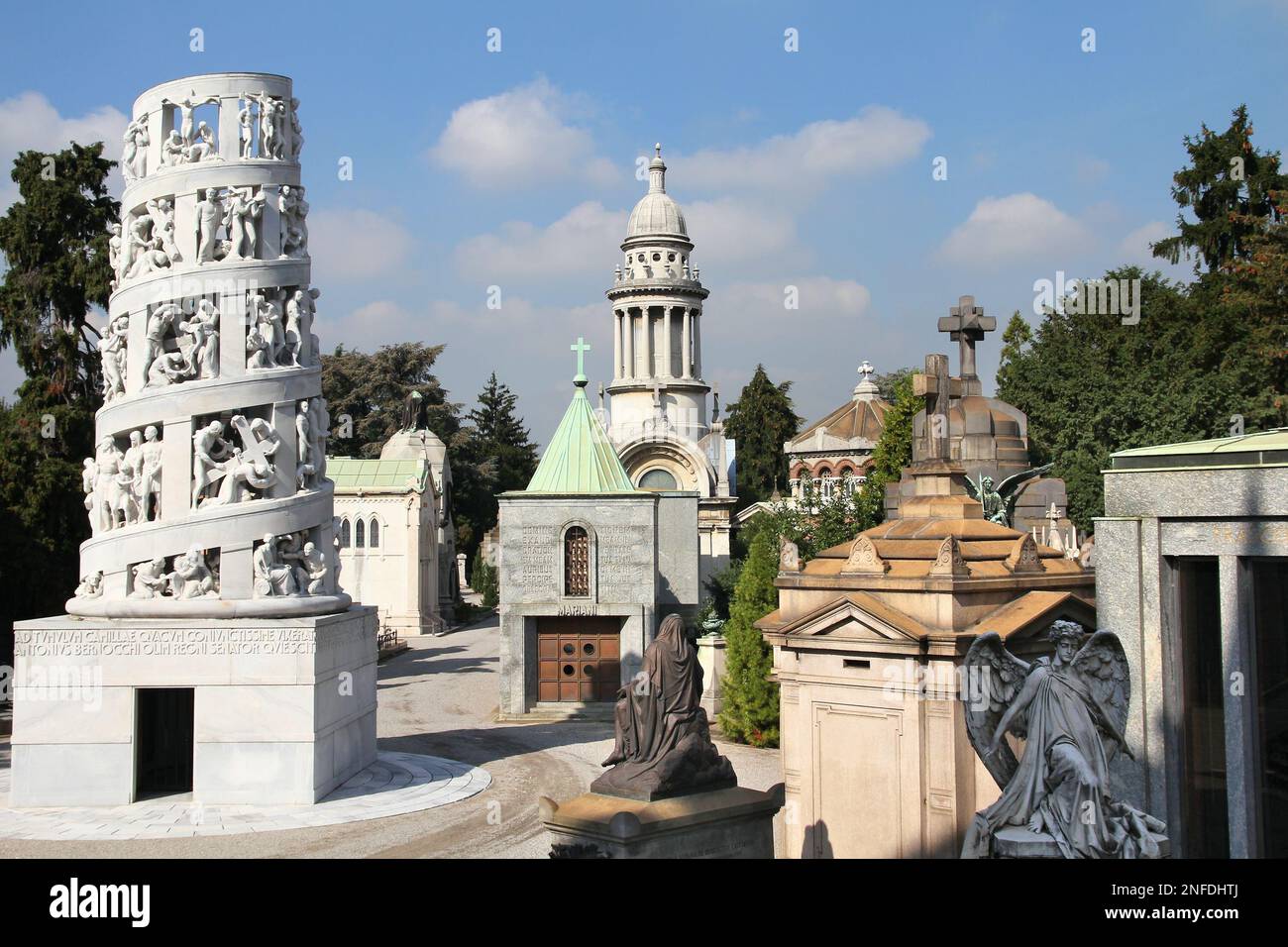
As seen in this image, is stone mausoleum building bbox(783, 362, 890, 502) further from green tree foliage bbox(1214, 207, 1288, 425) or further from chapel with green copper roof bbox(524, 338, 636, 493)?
chapel with green copper roof bbox(524, 338, 636, 493)

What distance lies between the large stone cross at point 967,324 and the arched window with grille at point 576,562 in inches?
458

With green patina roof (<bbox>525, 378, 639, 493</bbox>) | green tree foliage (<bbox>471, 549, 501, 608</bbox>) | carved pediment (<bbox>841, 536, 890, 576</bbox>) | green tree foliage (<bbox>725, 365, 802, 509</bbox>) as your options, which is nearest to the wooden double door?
green patina roof (<bbox>525, 378, 639, 493</bbox>)

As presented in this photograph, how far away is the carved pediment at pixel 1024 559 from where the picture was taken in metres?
11.9

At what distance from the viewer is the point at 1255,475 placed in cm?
908

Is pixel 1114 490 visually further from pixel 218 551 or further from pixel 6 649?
pixel 6 649

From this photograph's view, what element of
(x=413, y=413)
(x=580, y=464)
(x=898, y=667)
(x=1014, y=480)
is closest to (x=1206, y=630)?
(x=898, y=667)

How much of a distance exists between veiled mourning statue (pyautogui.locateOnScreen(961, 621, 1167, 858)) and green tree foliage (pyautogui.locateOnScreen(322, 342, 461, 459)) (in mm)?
64451

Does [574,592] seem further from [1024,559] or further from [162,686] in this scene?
[1024,559]

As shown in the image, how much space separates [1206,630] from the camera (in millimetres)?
9586

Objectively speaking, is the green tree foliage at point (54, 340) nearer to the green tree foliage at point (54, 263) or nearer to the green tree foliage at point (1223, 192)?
the green tree foliage at point (54, 263)

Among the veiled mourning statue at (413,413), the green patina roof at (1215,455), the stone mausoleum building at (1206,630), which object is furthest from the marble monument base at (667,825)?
the veiled mourning statue at (413,413)

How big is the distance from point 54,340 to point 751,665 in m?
19.0

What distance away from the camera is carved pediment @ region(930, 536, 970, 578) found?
11219 mm
